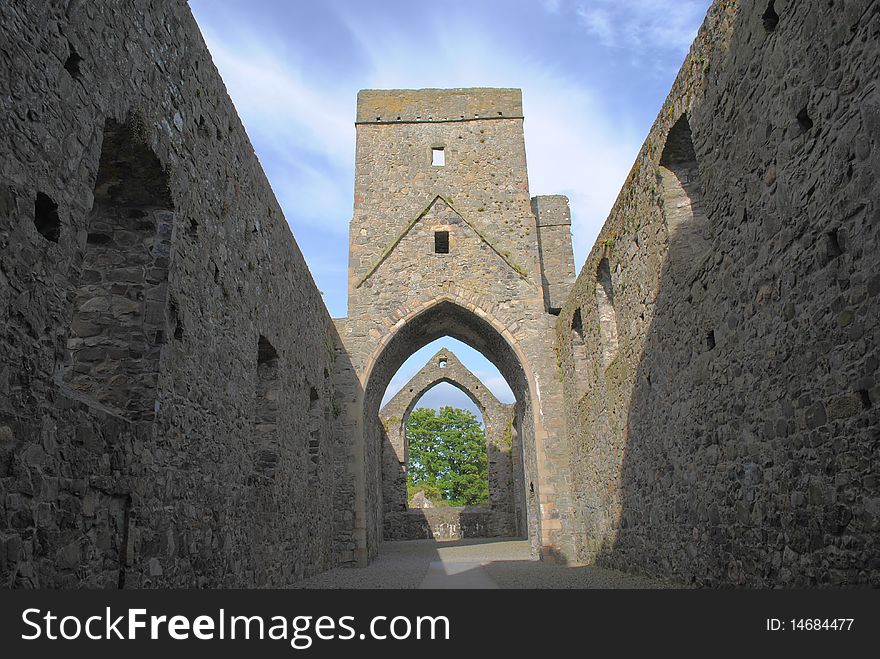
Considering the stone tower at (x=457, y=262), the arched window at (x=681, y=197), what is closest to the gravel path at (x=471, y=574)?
the stone tower at (x=457, y=262)

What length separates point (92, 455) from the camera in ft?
12.1

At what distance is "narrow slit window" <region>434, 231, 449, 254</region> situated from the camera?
50.3 feet

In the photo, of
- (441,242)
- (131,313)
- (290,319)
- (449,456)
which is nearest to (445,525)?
(441,242)

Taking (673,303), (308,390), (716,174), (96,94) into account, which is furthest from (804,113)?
(308,390)

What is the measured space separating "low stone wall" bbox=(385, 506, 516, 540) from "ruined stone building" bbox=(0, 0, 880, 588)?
12265mm

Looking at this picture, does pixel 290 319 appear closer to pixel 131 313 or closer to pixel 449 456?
pixel 131 313

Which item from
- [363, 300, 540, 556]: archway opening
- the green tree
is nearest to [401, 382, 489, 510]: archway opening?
the green tree

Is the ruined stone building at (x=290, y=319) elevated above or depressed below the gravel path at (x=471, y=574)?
above

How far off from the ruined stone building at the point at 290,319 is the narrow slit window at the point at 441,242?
5536 mm

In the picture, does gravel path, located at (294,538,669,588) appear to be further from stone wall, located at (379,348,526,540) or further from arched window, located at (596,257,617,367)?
stone wall, located at (379,348,526,540)

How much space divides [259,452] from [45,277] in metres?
5.19

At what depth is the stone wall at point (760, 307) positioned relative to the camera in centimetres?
370

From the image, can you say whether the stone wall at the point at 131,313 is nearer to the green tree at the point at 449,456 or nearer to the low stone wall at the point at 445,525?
the low stone wall at the point at 445,525

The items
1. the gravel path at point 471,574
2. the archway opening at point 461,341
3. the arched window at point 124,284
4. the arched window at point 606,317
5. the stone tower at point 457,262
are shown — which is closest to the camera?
the arched window at point 124,284
